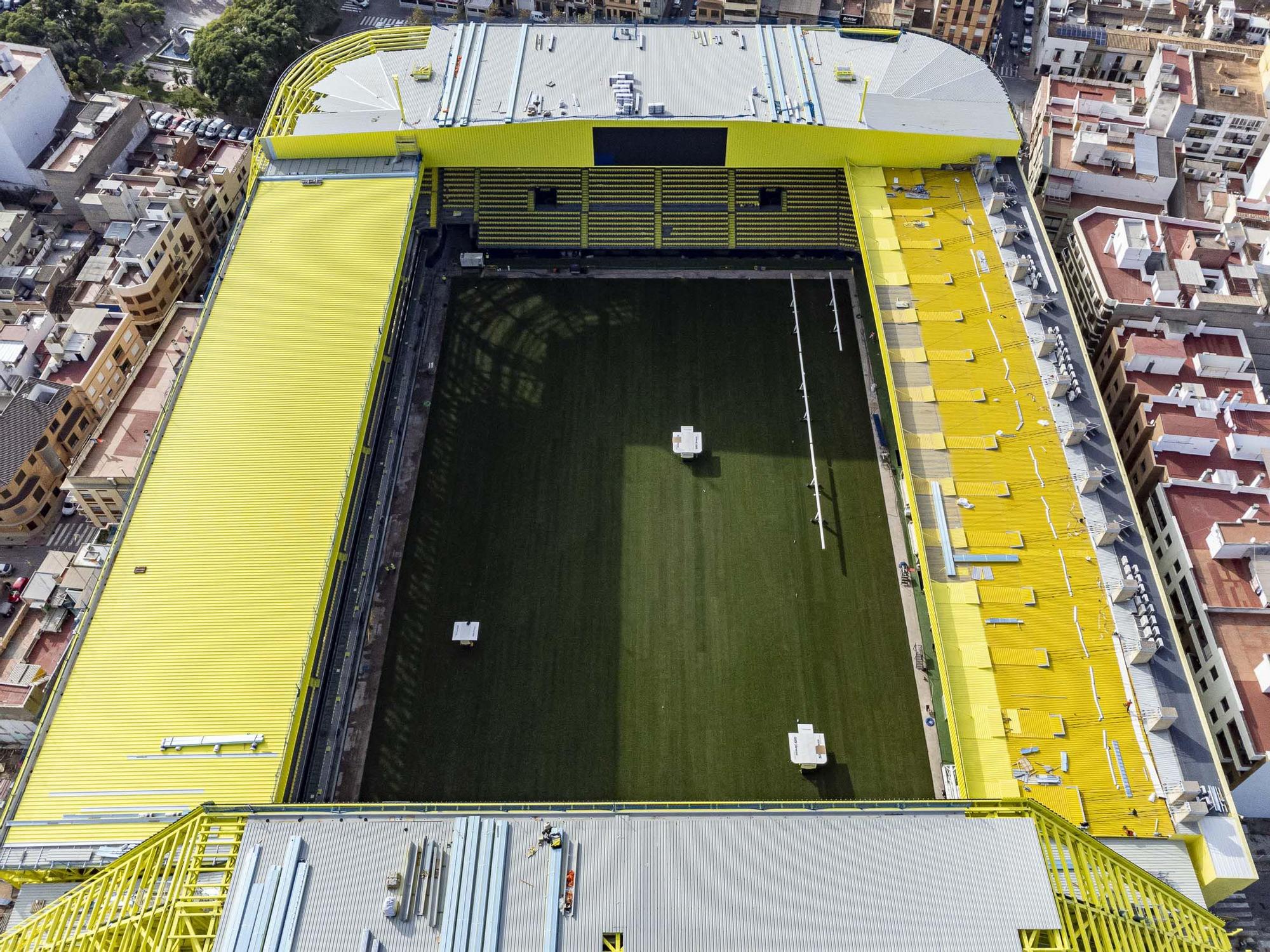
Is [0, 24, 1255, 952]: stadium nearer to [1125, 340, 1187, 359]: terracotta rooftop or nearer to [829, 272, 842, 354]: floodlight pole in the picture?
[829, 272, 842, 354]: floodlight pole

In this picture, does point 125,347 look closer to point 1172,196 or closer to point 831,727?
point 831,727

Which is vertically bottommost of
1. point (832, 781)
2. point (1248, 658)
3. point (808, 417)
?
point (832, 781)

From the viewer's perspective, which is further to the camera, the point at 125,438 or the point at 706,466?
the point at 706,466

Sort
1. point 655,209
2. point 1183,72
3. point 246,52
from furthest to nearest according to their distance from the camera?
point 246,52 < point 1183,72 < point 655,209

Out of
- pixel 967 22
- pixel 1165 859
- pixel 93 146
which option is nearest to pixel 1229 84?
pixel 967 22

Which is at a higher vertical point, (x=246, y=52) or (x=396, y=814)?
(x=246, y=52)

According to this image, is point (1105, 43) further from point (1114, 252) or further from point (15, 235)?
point (15, 235)

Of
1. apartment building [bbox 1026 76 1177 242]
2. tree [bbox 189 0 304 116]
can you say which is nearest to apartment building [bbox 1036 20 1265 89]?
apartment building [bbox 1026 76 1177 242]
